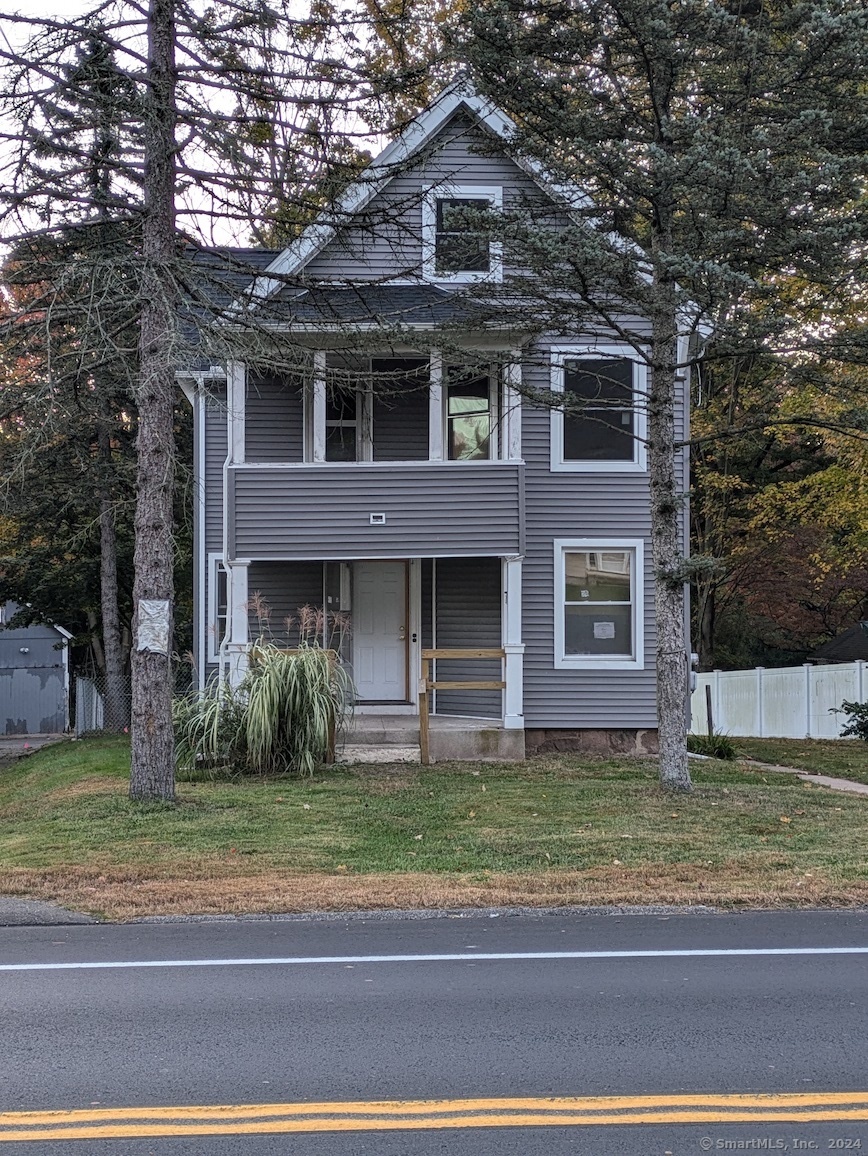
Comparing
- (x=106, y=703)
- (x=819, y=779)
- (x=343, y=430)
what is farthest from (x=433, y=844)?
(x=106, y=703)

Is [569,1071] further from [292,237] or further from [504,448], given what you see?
[504,448]

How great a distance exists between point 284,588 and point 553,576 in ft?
14.3

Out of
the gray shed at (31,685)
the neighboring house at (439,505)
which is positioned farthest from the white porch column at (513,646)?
the gray shed at (31,685)

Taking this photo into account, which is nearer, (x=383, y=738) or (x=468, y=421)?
(x=383, y=738)

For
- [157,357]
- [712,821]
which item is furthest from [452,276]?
[712,821]

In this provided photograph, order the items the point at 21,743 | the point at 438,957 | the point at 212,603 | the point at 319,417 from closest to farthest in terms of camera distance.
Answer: the point at 438,957, the point at 319,417, the point at 212,603, the point at 21,743

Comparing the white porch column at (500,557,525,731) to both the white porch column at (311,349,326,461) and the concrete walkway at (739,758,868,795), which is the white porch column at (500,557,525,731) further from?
the concrete walkway at (739,758,868,795)

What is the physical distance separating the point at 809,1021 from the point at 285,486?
1231 cm

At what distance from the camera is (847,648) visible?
34.2 meters

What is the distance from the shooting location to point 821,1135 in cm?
416

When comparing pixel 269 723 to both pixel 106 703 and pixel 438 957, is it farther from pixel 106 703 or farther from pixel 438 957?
pixel 106 703

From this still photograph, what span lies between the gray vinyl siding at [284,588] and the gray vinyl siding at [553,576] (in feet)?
11.5

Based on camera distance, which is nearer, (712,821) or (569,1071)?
(569,1071)

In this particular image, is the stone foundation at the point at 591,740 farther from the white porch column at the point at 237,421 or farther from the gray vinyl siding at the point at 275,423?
the white porch column at the point at 237,421
